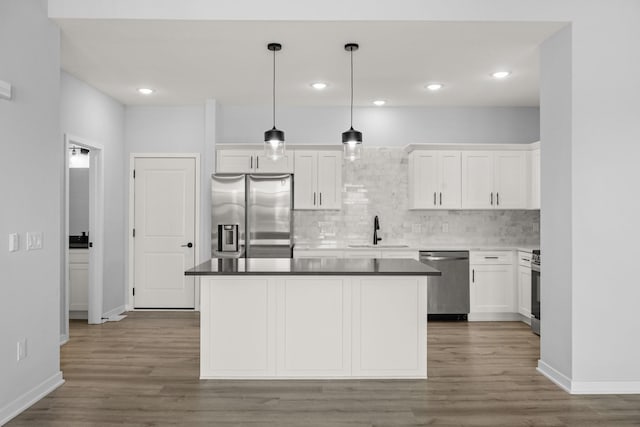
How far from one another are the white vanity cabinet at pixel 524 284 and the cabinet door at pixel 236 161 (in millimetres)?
3538

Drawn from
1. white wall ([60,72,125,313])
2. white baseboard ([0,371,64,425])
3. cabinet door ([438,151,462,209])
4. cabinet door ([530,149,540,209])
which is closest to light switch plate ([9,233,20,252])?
white baseboard ([0,371,64,425])

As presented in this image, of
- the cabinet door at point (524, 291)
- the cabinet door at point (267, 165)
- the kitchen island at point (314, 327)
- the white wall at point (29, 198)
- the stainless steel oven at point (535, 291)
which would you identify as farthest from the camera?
the cabinet door at point (267, 165)

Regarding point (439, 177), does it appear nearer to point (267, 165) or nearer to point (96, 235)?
point (267, 165)

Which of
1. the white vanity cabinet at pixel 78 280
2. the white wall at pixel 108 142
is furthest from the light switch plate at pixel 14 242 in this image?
the white vanity cabinet at pixel 78 280

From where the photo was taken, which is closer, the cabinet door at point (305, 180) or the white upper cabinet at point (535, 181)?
the white upper cabinet at point (535, 181)

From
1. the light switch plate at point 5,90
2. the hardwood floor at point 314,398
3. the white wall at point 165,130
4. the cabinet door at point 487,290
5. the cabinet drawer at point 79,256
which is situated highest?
the white wall at point 165,130

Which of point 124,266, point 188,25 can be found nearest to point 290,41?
point 188,25

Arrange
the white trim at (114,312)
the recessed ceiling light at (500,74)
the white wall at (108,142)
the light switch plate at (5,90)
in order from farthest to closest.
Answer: the white trim at (114,312)
the white wall at (108,142)
the recessed ceiling light at (500,74)
the light switch plate at (5,90)

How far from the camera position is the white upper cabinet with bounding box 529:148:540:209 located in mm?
5829

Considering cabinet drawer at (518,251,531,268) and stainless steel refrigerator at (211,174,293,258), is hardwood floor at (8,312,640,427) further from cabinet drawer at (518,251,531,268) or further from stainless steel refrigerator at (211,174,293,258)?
stainless steel refrigerator at (211,174,293,258)

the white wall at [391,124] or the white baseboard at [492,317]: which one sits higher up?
the white wall at [391,124]

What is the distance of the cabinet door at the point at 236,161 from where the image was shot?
19.6 feet

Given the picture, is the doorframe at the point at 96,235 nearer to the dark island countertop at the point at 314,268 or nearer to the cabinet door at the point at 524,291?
the dark island countertop at the point at 314,268

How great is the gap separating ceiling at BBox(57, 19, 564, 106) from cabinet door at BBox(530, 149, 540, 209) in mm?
760
